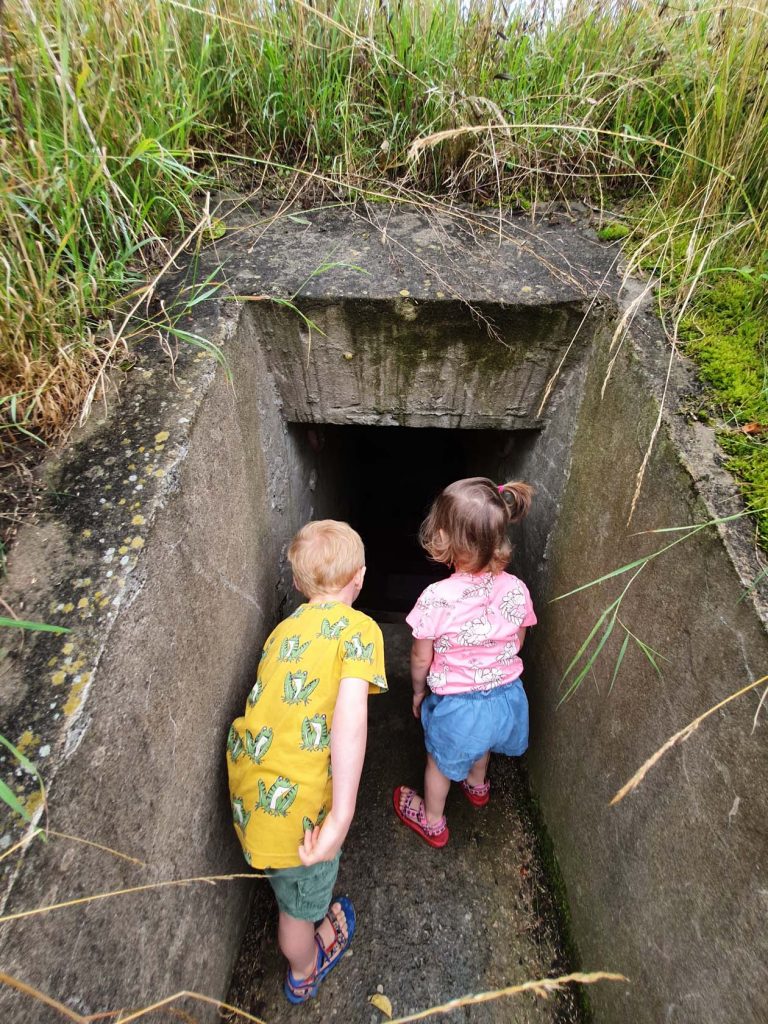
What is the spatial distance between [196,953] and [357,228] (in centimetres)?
248

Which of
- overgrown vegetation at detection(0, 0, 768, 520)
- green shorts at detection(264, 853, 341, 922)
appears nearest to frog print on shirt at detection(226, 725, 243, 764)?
green shorts at detection(264, 853, 341, 922)

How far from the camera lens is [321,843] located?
1390mm

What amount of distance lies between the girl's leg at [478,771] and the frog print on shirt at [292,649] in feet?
3.95

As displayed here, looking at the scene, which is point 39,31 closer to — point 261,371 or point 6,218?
point 6,218

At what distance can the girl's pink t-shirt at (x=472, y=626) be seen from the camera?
193 cm

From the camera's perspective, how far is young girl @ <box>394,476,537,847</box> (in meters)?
1.88

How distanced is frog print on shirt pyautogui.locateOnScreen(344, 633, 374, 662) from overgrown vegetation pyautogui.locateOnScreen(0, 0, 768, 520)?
97cm

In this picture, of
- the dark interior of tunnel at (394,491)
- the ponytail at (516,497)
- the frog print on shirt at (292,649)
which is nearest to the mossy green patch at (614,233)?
the ponytail at (516,497)

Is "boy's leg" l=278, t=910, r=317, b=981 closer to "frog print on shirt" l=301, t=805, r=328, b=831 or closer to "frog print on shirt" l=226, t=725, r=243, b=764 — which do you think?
"frog print on shirt" l=301, t=805, r=328, b=831

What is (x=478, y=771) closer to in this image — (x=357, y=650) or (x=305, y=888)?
(x=305, y=888)

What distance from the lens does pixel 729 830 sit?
112cm

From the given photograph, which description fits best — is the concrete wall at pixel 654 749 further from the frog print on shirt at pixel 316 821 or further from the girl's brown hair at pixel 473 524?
the frog print on shirt at pixel 316 821

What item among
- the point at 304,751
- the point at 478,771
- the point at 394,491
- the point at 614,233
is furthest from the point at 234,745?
the point at 394,491

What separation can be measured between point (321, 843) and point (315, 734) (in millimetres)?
267
